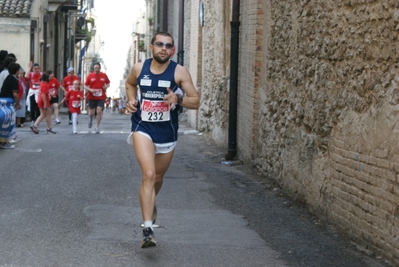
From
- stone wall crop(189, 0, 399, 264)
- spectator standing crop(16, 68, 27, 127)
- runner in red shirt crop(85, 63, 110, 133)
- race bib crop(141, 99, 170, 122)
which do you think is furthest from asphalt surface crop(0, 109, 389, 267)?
spectator standing crop(16, 68, 27, 127)

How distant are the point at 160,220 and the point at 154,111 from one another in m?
1.68

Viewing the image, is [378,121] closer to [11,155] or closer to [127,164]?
[127,164]

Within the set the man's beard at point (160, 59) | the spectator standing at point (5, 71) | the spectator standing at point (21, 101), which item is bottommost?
the spectator standing at point (21, 101)

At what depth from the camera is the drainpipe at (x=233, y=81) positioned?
49.8ft

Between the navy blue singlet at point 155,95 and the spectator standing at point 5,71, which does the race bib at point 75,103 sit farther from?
the navy blue singlet at point 155,95

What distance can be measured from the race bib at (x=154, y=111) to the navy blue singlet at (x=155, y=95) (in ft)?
0.11

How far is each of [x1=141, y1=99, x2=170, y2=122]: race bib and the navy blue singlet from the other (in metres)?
0.03

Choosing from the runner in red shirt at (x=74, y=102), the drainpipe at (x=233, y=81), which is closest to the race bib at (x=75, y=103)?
the runner in red shirt at (x=74, y=102)

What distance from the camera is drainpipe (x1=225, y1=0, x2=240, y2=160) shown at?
15188mm

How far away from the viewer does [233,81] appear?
1557 cm

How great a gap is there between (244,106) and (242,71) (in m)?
0.71

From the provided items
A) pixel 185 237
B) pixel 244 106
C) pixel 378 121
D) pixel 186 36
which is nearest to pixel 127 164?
pixel 244 106

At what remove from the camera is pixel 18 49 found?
1335 inches

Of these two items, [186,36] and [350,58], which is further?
[186,36]
